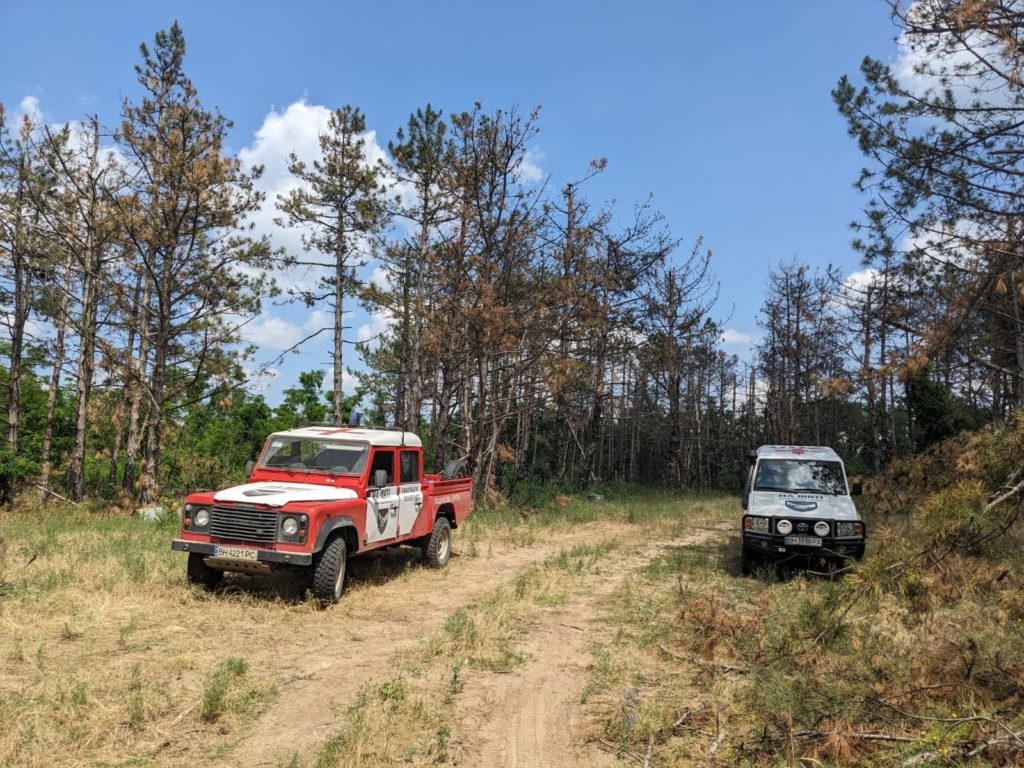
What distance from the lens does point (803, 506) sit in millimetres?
9961

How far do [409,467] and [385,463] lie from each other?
25.8 inches

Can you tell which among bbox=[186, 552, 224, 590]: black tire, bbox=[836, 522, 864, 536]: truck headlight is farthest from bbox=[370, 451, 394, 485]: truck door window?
bbox=[836, 522, 864, 536]: truck headlight

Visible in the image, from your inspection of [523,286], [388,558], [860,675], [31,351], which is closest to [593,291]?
[523,286]

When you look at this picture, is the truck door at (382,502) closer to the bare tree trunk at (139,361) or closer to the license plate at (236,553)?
the license plate at (236,553)

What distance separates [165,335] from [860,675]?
16877mm

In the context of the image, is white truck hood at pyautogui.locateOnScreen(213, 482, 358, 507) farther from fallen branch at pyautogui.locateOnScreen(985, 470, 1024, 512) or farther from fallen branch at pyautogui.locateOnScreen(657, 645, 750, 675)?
fallen branch at pyautogui.locateOnScreen(985, 470, 1024, 512)

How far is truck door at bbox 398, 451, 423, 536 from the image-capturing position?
949 cm

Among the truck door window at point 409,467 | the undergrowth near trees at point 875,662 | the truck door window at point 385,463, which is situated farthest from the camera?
the truck door window at point 409,467

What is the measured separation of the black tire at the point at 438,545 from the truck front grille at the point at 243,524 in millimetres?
3315

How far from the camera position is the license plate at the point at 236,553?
739 centimetres

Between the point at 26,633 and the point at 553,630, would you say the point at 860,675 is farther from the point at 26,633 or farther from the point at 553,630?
the point at 26,633

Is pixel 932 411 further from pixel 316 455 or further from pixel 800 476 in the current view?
pixel 316 455

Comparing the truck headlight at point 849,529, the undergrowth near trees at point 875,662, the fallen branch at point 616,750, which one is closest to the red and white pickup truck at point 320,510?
the undergrowth near trees at point 875,662

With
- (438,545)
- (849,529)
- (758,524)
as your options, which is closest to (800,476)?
(849,529)
